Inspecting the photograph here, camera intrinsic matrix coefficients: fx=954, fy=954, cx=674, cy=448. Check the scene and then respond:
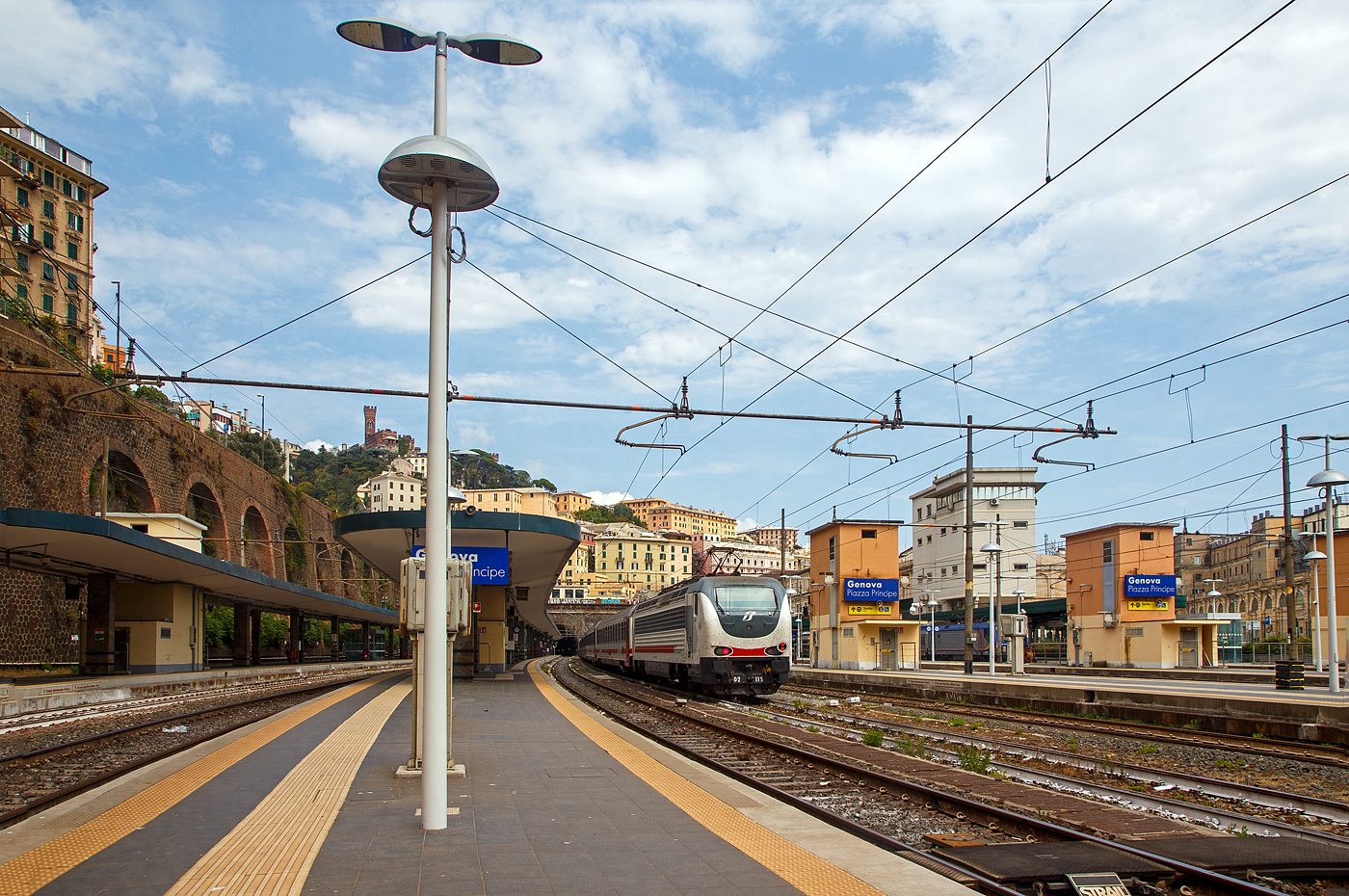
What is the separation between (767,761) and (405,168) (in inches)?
294

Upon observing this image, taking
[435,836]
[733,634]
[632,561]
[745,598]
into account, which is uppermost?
[745,598]

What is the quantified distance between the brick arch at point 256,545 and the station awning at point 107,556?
702 inches

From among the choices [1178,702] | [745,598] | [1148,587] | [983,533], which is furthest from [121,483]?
[983,533]

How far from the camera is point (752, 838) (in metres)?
6.09

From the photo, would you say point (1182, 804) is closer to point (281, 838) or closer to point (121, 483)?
point (281, 838)

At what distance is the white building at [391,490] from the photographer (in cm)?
12950

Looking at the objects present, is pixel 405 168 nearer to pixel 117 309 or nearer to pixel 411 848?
pixel 411 848

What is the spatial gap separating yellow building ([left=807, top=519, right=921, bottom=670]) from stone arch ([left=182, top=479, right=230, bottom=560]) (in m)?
30.9

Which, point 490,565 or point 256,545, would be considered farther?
point 256,545

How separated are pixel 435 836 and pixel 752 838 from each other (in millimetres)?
2028

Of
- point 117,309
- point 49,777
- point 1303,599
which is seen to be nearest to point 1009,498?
point 1303,599

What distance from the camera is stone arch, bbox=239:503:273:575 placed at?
54.0 m

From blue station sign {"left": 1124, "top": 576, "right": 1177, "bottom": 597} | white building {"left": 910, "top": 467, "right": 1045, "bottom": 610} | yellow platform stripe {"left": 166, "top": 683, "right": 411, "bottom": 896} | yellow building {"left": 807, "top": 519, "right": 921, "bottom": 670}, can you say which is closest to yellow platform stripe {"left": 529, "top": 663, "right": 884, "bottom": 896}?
yellow platform stripe {"left": 166, "top": 683, "right": 411, "bottom": 896}

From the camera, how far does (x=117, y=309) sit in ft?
64.5
